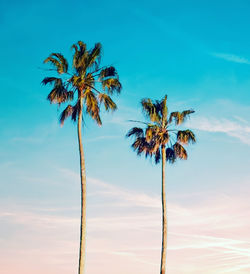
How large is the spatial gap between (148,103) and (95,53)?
11.0 meters

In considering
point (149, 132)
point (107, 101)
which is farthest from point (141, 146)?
point (107, 101)

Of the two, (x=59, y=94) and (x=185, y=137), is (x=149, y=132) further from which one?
(x=59, y=94)

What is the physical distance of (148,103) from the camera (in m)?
47.3

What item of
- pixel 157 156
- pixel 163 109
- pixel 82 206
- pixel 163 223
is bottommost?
pixel 82 206

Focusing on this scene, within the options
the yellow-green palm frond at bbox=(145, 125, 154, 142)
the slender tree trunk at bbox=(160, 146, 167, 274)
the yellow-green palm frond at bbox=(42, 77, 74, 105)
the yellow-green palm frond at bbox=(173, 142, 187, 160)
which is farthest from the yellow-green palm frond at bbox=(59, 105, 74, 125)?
the yellow-green palm frond at bbox=(173, 142, 187, 160)

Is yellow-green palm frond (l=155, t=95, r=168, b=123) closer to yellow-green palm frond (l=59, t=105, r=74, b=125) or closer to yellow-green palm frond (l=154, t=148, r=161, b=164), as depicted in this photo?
yellow-green palm frond (l=154, t=148, r=161, b=164)

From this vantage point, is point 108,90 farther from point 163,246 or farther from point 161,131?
point 163,246

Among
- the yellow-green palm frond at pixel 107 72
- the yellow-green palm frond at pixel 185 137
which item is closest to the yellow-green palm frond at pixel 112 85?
the yellow-green palm frond at pixel 107 72

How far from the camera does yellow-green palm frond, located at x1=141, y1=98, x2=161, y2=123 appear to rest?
4638 cm

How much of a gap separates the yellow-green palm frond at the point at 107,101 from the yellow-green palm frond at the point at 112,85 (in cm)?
57

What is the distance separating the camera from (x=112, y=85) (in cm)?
3866

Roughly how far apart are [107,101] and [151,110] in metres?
9.46

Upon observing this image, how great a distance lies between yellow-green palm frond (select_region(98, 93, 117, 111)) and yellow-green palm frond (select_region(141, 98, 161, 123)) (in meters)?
8.82

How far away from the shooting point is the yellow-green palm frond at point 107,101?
125ft
